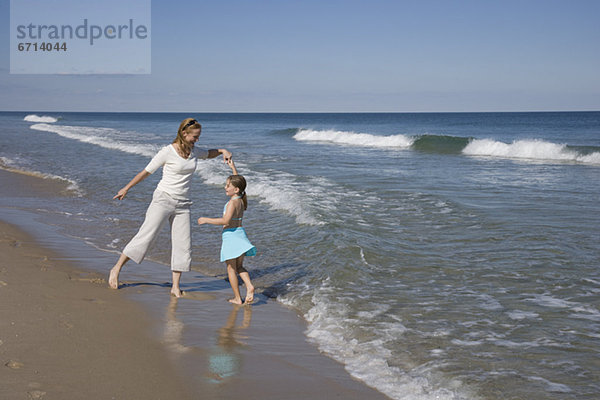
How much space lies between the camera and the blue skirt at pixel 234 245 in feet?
18.0

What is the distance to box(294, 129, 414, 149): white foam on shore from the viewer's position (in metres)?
37.7

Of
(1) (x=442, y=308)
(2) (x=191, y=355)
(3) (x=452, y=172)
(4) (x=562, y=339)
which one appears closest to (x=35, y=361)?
(2) (x=191, y=355)

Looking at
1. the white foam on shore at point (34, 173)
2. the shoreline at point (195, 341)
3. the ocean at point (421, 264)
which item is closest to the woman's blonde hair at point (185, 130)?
the shoreline at point (195, 341)

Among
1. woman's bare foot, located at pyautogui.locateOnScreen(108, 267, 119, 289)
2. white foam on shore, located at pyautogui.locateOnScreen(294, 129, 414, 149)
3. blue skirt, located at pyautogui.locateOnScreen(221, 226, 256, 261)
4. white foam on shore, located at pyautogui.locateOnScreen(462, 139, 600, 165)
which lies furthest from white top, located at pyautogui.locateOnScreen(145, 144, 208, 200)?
white foam on shore, located at pyautogui.locateOnScreen(294, 129, 414, 149)

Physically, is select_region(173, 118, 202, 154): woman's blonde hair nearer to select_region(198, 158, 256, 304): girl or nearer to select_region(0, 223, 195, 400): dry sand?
select_region(198, 158, 256, 304): girl

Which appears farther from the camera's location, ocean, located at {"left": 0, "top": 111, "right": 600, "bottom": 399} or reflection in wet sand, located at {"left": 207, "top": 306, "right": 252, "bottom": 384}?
ocean, located at {"left": 0, "top": 111, "right": 600, "bottom": 399}

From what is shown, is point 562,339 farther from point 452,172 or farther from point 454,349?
point 452,172

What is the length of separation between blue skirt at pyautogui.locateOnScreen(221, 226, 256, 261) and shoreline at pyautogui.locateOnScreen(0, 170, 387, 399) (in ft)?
1.70

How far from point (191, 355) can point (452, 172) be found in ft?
51.7

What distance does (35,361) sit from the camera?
3541mm

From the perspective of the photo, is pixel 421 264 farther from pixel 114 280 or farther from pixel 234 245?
pixel 114 280

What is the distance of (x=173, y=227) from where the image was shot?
5.66 m

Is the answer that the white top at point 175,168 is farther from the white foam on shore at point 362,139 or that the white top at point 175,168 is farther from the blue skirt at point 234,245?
the white foam on shore at point 362,139

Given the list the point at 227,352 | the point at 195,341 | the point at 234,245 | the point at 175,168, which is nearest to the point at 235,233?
the point at 234,245
